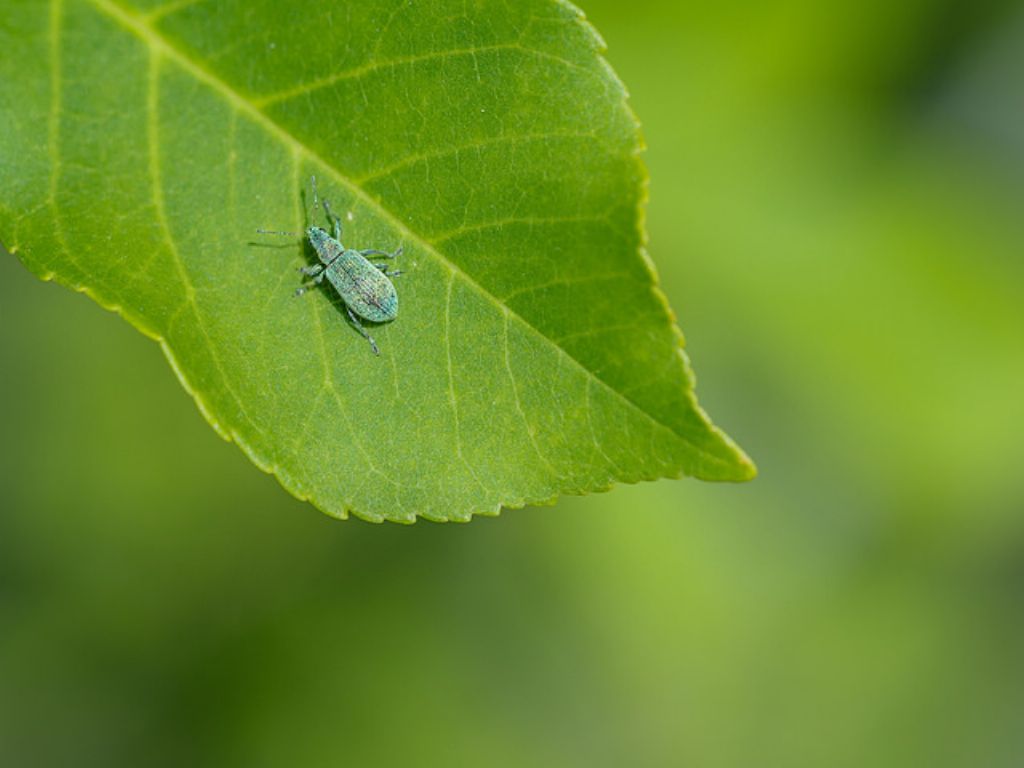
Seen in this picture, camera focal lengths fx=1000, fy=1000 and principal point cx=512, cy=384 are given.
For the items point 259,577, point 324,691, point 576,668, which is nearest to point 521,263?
point 259,577

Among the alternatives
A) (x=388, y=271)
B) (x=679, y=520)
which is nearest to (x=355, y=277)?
(x=388, y=271)

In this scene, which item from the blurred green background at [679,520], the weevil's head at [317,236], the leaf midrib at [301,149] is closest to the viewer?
the leaf midrib at [301,149]

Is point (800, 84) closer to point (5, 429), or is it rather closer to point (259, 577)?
point (259, 577)

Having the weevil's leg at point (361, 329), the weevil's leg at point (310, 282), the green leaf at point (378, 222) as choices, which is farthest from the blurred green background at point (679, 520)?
the green leaf at point (378, 222)

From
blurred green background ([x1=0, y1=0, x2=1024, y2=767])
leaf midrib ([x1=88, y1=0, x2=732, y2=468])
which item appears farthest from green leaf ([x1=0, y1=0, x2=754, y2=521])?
blurred green background ([x1=0, y1=0, x2=1024, y2=767])

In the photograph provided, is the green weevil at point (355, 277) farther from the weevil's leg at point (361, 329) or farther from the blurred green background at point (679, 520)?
the blurred green background at point (679, 520)

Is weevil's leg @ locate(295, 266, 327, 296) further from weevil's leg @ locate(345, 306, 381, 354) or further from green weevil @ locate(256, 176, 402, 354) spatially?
weevil's leg @ locate(345, 306, 381, 354)

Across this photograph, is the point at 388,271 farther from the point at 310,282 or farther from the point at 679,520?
the point at 679,520
